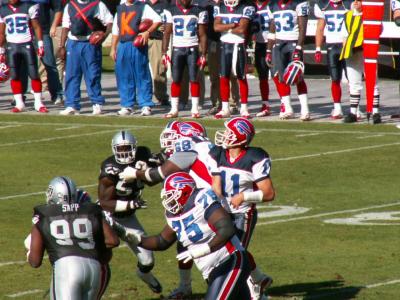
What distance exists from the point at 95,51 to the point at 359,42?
4759 millimetres

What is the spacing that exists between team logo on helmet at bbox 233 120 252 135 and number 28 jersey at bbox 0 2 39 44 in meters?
13.1

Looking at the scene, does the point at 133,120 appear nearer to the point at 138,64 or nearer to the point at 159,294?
the point at 138,64

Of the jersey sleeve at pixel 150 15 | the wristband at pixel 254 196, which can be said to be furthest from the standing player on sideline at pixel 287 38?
the wristband at pixel 254 196

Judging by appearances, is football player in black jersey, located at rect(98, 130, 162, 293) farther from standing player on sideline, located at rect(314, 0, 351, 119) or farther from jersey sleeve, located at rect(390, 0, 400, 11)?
standing player on sideline, located at rect(314, 0, 351, 119)

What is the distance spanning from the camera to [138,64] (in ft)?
74.4

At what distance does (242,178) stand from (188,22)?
11840 millimetres

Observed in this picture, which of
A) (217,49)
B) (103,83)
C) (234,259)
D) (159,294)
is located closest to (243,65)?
(217,49)

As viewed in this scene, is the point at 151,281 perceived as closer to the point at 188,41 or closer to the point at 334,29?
the point at 334,29

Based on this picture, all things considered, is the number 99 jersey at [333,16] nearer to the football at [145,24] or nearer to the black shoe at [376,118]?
the black shoe at [376,118]

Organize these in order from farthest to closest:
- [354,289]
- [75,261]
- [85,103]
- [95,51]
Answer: [85,103]
[95,51]
[354,289]
[75,261]

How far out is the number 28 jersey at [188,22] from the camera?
22047 mm

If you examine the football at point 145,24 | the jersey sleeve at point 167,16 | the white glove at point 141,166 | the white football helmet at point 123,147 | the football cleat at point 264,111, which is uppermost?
the white football helmet at point 123,147

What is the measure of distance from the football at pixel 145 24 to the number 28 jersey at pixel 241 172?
12.2 meters

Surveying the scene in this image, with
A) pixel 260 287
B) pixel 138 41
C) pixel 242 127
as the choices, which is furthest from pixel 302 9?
pixel 260 287
